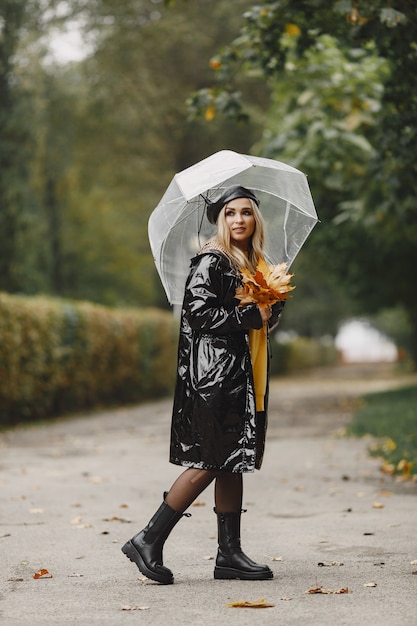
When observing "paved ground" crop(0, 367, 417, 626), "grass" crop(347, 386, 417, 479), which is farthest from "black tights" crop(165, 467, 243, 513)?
"grass" crop(347, 386, 417, 479)

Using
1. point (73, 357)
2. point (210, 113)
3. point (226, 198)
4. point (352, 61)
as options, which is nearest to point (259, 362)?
point (226, 198)

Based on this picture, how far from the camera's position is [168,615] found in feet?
13.5

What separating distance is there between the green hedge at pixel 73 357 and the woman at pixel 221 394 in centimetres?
997

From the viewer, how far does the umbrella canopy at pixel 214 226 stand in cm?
511

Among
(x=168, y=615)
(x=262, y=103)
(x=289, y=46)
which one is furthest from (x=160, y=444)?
(x=262, y=103)

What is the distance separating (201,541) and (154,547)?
1.27 meters

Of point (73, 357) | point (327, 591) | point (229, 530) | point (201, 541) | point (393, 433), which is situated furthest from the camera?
point (73, 357)

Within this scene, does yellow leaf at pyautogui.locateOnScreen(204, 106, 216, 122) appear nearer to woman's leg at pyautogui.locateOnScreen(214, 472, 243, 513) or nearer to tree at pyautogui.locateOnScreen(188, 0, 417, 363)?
tree at pyautogui.locateOnScreen(188, 0, 417, 363)

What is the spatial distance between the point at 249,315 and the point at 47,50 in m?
26.3

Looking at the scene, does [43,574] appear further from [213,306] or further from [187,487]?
[213,306]

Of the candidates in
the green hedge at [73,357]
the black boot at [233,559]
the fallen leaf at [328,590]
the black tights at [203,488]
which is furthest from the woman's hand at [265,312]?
the green hedge at [73,357]

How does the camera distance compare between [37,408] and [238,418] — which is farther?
[37,408]

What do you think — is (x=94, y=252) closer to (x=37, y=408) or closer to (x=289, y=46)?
(x=37, y=408)

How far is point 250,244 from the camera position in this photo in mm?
5102
